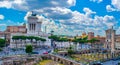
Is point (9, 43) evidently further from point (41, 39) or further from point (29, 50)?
point (29, 50)

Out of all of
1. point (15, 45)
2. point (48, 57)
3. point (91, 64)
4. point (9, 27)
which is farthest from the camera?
point (9, 27)

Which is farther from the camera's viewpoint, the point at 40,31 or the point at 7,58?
the point at 40,31

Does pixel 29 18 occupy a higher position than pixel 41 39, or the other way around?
pixel 29 18

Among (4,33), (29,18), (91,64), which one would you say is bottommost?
(91,64)

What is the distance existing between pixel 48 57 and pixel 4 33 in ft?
226

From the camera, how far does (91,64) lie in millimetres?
64625

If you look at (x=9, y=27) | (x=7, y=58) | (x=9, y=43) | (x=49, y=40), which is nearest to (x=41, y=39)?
(x=49, y=40)

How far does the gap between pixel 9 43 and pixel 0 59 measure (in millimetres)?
64606

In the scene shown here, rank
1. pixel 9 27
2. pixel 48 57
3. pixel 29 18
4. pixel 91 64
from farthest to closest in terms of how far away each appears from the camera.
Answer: pixel 9 27
pixel 29 18
pixel 48 57
pixel 91 64

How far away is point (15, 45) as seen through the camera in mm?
121375

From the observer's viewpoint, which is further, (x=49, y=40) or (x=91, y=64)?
(x=49, y=40)

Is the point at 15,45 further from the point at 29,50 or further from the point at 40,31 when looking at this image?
the point at 29,50

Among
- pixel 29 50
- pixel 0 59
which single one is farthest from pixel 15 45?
pixel 0 59

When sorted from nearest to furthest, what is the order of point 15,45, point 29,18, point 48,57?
point 48,57
point 15,45
point 29,18
